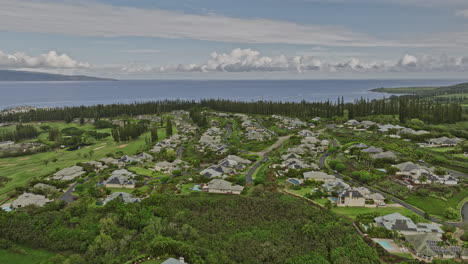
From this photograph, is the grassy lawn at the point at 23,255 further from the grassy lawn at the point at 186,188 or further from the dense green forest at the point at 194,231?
the grassy lawn at the point at 186,188

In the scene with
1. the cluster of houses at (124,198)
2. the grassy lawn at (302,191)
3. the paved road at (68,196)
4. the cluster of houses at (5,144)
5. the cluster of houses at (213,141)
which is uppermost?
the cluster of houses at (213,141)

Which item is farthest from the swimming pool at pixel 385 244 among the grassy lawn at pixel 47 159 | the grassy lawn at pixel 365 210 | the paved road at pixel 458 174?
the grassy lawn at pixel 47 159

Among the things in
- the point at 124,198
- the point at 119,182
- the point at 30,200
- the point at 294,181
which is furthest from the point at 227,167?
the point at 30,200

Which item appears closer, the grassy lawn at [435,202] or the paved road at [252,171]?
the grassy lawn at [435,202]

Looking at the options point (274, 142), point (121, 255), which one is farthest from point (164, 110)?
point (121, 255)

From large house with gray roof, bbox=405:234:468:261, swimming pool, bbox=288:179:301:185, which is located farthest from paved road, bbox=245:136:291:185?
large house with gray roof, bbox=405:234:468:261

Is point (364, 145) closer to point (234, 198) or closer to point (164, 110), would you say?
point (234, 198)
